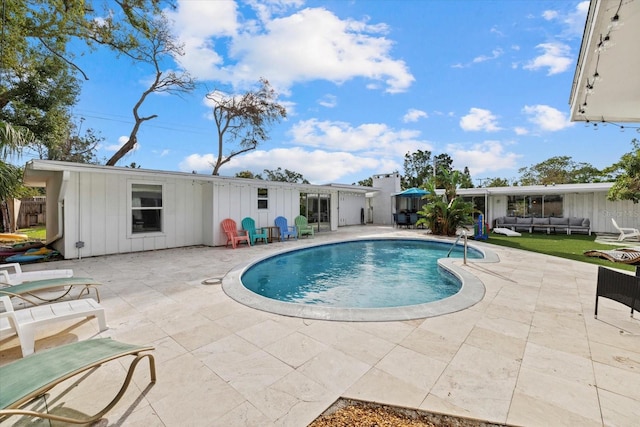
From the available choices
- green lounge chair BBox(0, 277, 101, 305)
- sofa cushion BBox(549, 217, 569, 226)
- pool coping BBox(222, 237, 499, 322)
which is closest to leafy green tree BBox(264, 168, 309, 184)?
sofa cushion BBox(549, 217, 569, 226)

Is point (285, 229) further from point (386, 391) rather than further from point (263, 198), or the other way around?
point (386, 391)

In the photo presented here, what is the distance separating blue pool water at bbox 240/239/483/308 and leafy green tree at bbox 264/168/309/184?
81.6ft

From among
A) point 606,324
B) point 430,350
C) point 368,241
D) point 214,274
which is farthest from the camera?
point 368,241

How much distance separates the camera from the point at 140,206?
948 centimetres

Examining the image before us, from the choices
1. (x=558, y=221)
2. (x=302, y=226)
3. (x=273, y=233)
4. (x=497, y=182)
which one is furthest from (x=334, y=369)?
(x=497, y=182)

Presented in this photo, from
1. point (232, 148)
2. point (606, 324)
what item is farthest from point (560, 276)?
point (232, 148)

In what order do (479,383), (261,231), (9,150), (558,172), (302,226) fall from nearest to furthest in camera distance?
(479,383) < (9,150) < (261,231) < (302,226) < (558,172)

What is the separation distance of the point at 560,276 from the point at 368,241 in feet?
22.8

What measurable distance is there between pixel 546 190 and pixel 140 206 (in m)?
19.6

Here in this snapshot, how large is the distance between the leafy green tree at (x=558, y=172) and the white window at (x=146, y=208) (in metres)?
36.0

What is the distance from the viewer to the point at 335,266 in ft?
26.7

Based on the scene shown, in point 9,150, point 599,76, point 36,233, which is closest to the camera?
point 599,76

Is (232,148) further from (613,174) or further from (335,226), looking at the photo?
(613,174)

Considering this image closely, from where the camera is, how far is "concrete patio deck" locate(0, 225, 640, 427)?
2061mm
